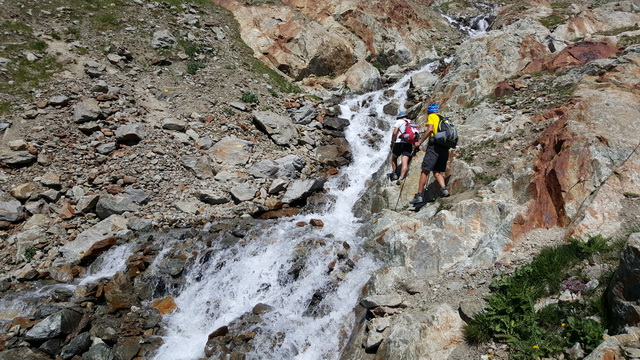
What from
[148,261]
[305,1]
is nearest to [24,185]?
[148,261]

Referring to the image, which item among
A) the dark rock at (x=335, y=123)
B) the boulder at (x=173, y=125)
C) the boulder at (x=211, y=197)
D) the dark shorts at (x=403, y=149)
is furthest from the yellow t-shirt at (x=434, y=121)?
the boulder at (x=173, y=125)

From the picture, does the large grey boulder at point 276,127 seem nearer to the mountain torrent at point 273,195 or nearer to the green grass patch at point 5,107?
the mountain torrent at point 273,195

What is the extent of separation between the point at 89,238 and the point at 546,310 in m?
13.3

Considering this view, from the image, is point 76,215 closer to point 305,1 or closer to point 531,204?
point 531,204

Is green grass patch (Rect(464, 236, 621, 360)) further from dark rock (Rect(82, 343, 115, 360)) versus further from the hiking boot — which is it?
dark rock (Rect(82, 343, 115, 360))

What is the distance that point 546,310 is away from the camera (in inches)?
207

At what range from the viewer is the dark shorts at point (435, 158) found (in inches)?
403

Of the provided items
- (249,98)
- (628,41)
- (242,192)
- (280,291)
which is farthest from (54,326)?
(628,41)

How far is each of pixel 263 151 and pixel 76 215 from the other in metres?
8.18

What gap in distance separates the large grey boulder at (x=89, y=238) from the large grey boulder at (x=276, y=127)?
821cm

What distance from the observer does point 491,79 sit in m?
15.7

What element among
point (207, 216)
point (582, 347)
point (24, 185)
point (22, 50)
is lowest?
point (207, 216)

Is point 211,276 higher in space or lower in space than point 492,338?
lower

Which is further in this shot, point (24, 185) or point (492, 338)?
point (24, 185)
